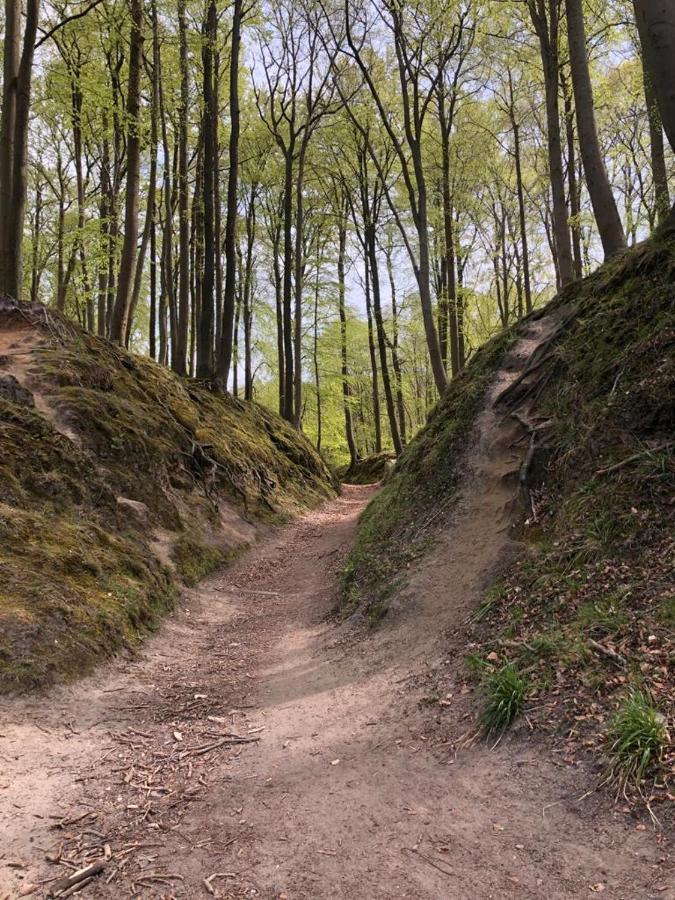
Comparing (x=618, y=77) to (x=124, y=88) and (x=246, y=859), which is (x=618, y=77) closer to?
(x=124, y=88)

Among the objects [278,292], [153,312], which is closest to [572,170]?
[278,292]

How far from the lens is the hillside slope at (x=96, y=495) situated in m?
5.44

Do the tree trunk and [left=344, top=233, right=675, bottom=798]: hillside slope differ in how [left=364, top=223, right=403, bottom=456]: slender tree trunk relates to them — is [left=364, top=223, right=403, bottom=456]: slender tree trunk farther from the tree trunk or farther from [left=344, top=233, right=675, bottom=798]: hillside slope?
[left=344, top=233, right=675, bottom=798]: hillside slope

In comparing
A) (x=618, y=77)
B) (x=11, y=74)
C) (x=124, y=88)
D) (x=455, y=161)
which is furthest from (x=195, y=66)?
(x=618, y=77)

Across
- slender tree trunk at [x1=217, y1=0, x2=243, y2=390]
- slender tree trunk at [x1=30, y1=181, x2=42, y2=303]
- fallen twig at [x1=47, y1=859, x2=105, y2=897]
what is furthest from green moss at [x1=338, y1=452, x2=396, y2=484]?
fallen twig at [x1=47, y1=859, x2=105, y2=897]

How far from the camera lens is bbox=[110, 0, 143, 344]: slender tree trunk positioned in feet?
41.2

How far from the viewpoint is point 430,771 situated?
341 centimetres

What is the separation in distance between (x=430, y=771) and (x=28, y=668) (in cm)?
349

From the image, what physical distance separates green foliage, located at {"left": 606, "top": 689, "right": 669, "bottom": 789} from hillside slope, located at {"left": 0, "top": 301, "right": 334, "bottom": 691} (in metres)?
4.42

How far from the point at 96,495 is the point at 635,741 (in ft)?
24.1

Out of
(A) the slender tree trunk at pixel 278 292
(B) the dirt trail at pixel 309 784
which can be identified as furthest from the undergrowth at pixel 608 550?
(A) the slender tree trunk at pixel 278 292

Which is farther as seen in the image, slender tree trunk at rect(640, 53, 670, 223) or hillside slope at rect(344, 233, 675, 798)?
slender tree trunk at rect(640, 53, 670, 223)

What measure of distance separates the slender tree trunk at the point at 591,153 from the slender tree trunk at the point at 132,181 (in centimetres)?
902

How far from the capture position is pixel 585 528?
16.1 ft
